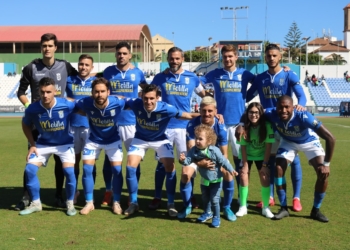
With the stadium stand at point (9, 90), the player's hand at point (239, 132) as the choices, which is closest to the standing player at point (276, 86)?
the player's hand at point (239, 132)

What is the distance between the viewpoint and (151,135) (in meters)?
5.82

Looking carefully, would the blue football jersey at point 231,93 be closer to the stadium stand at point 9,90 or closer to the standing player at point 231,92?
the standing player at point 231,92

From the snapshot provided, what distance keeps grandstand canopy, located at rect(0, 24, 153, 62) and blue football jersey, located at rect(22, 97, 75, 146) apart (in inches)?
1883

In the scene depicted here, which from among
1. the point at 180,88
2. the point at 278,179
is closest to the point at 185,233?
the point at 278,179

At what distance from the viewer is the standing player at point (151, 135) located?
220 inches

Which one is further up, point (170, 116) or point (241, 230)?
point (170, 116)

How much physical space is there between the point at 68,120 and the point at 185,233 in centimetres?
221

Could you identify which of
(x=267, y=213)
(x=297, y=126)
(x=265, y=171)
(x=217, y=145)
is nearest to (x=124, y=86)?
(x=217, y=145)

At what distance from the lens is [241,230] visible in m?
4.84

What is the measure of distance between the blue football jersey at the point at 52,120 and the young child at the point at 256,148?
225 cm

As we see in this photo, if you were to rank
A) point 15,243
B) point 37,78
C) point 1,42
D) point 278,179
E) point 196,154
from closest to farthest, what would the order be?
1. point 15,243
2. point 196,154
3. point 278,179
4. point 37,78
5. point 1,42

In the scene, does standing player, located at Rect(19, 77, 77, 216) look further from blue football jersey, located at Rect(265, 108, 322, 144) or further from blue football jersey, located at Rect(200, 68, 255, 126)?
blue football jersey, located at Rect(265, 108, 322, 144)

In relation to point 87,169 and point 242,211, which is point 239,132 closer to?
point 242,211

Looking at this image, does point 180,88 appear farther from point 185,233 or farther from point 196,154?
point 185,233
